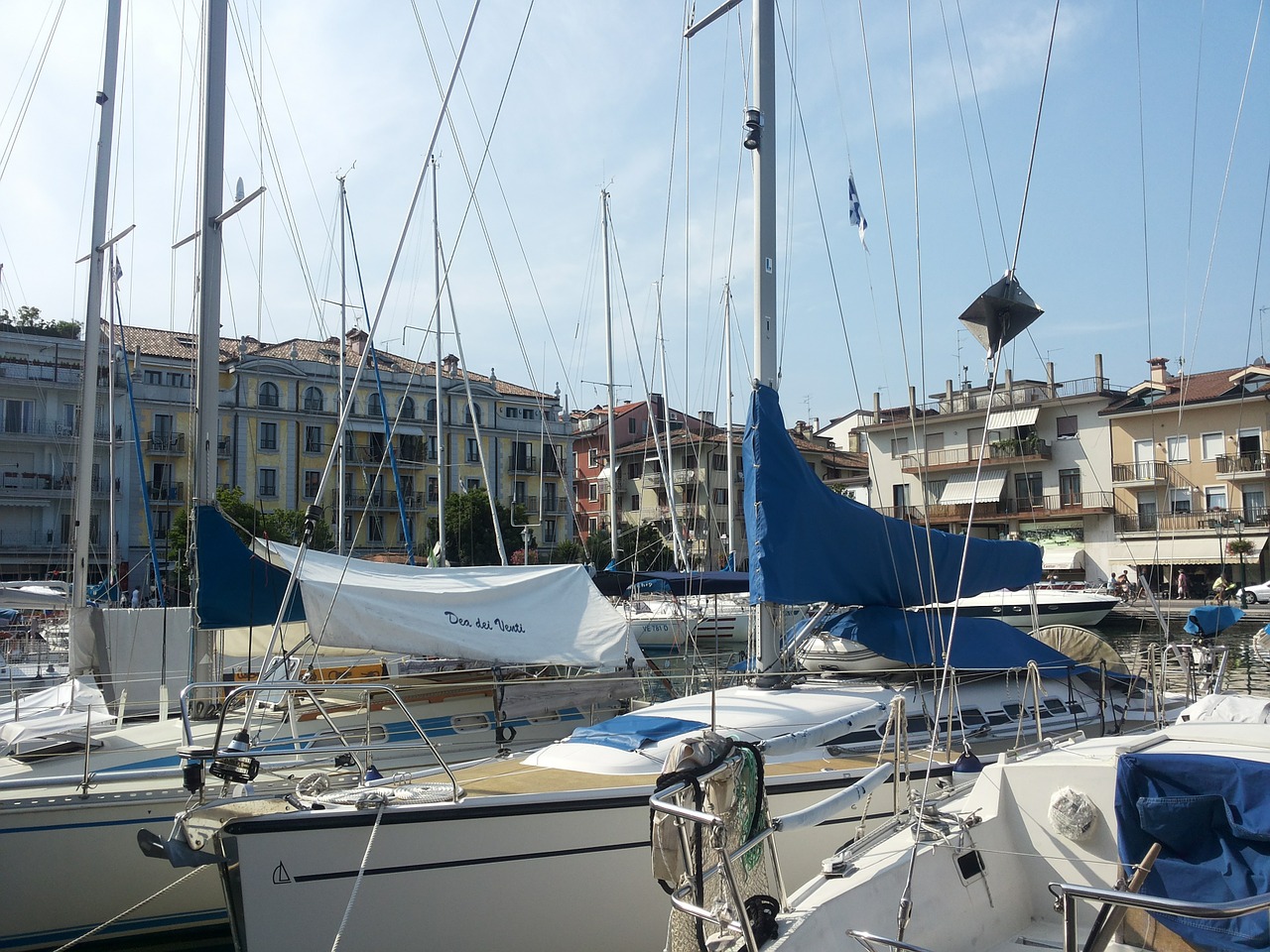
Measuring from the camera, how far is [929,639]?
8.27 metres

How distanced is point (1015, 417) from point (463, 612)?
36.9 m

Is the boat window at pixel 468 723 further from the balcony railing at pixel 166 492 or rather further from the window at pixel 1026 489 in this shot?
the balcony railing at pixel 166 492

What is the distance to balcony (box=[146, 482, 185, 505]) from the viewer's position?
4344 centimetres

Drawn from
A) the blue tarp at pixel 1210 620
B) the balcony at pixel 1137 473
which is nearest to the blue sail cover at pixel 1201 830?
the blue tarp at pixel 1210 620

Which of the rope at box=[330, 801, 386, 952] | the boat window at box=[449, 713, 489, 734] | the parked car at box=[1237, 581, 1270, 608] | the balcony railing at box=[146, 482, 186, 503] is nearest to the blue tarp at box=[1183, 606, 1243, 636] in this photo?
the boat window at box=[449, 713, 489, 734]

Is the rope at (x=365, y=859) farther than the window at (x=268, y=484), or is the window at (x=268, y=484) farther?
the window at (x=268, y=484)

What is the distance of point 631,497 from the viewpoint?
55.2 m

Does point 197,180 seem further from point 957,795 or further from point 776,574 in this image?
point 957,795

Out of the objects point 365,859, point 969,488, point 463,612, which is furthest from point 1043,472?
point 365,859

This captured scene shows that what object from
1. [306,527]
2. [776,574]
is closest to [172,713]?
[306,527]

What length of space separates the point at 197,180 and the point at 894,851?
31.5 feet

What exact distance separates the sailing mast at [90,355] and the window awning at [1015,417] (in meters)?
34.7

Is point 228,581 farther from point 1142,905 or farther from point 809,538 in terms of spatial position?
point 1142,905

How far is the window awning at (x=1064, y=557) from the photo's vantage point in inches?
1593
